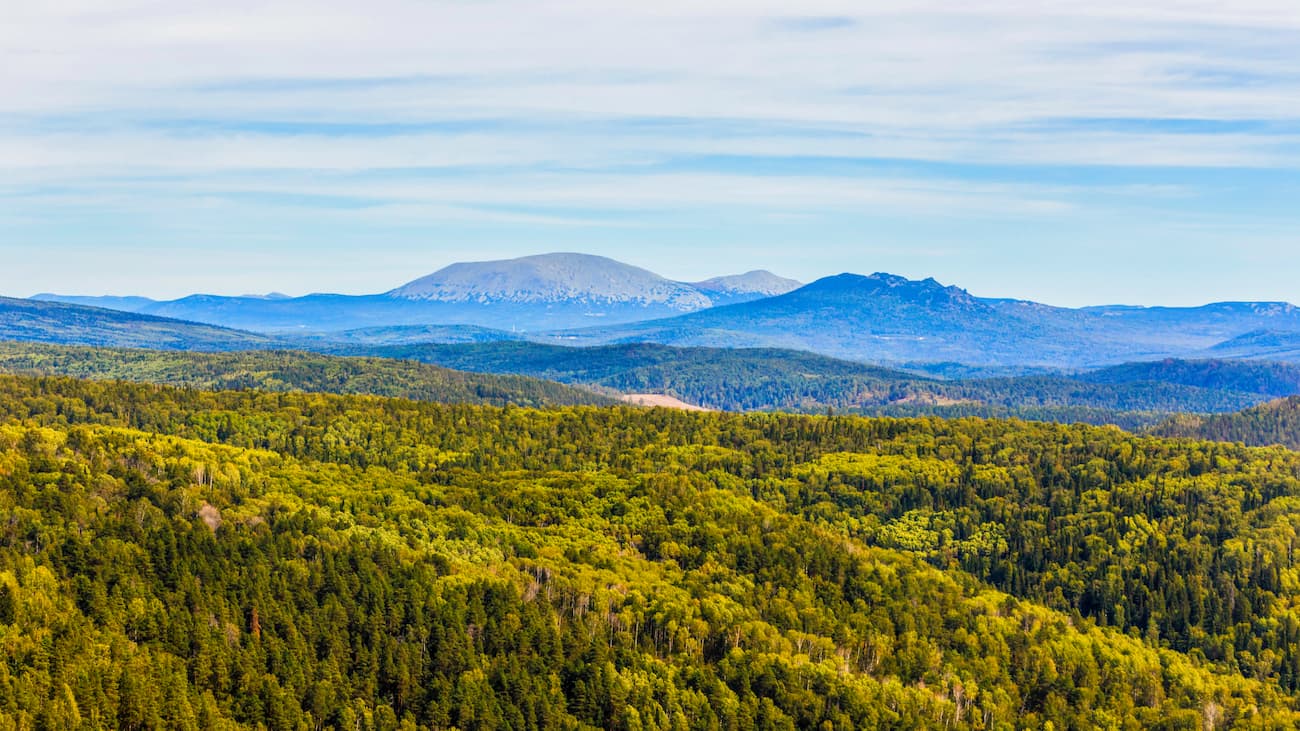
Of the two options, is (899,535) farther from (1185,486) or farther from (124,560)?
(124,560)

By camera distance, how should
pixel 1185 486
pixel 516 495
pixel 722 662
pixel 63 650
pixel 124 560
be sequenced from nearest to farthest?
pixel 63 650, pixel 124 560, pixel 722 662, pixel 516 495, pixel 1185 486

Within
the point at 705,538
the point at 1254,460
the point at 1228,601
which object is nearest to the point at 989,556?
the point at 1228,601

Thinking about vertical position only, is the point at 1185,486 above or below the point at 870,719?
above

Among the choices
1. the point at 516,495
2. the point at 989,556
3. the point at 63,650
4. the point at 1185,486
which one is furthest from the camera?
the point at 1185,486

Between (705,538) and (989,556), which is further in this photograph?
(989,556)

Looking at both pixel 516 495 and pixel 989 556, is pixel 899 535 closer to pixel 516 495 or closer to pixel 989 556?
pixel 989 556

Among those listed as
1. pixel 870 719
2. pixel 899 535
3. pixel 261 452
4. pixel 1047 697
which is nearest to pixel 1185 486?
pixel 899 535
